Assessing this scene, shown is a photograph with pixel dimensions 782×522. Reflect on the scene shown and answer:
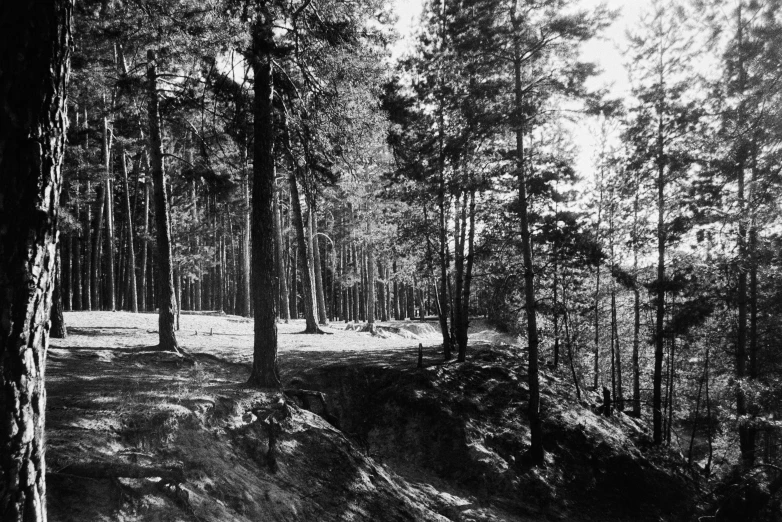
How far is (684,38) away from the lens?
15234mm

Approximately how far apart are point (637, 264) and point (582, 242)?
10287mm

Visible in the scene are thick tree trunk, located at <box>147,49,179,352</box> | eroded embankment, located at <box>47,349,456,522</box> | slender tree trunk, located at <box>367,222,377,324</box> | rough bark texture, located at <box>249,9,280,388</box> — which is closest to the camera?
eroded embankment, located at <box>47,349,456,522</box>

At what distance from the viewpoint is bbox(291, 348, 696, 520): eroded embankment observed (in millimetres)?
11898

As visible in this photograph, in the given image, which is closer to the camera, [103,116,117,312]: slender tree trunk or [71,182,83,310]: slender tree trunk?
[103,116,117,312]: slender tree trunk

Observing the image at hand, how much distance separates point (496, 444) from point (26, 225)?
12.7 metres

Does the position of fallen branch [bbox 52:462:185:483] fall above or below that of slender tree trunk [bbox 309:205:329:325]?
below

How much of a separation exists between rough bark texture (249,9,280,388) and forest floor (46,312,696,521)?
73cm

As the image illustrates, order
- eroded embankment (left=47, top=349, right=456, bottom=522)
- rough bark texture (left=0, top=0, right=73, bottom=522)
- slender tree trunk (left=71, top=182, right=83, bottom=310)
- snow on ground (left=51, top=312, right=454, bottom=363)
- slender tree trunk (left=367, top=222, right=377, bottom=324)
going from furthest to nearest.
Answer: slender tree trunk (left=367, top=222, right=377, bottom=324)
slender tree trunk (left=71, top=182, right=83, bottom=310)
snow on ground (left=51, top=312, right=454, bottom=363)
eroded embankment (left=47, top=349, right=456, bottom=522)
rough bark texture (left=0, top=0, right=73, bottom=522)

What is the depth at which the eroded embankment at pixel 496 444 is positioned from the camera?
1190 centimetres

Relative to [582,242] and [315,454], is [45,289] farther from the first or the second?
[582,242]

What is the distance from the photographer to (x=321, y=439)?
8.67 metres

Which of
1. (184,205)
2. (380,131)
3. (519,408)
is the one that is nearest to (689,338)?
(519,408)

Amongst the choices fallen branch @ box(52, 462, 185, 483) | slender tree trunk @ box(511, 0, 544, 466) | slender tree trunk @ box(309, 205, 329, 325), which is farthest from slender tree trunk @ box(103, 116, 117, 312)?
fallen branch @ box(52, 462, 185, 483)

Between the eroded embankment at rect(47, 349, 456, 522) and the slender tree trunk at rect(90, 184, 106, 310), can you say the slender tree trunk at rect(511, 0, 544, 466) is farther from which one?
the slender tree trunk at rect(90, 184, 106, 310)
